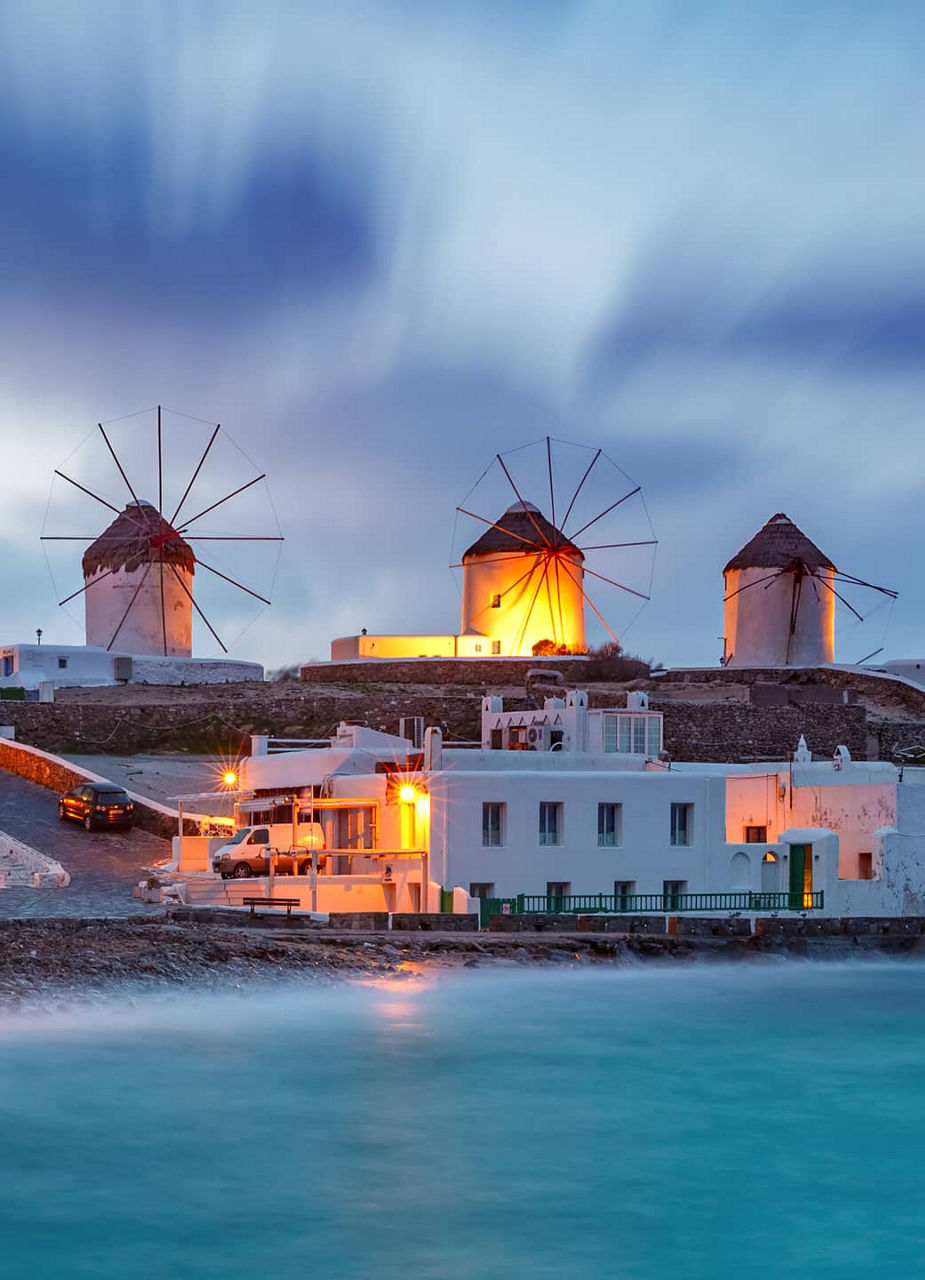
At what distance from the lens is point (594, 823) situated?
26.5m

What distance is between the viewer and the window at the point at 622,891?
26.2 meters

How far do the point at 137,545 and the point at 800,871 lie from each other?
31430mm

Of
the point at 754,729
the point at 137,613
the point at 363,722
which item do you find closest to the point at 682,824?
the point at 363,722

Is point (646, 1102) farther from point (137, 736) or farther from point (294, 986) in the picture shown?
point (137, 736)

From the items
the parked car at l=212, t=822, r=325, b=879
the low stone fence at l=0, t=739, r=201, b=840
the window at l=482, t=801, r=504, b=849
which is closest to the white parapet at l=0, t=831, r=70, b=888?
the parked car at l=212, t=822, r=325, b=879

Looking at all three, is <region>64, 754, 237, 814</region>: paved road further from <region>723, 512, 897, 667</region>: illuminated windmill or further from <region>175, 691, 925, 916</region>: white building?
<region>723, 512, 897, 667</region>: illuminated windmill

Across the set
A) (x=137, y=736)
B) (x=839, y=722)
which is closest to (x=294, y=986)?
(x=137, y=736)

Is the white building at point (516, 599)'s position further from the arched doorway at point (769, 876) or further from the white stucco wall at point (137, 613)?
the arched doorway at point (769, 876)

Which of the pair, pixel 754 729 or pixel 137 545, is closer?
pixel 754 729

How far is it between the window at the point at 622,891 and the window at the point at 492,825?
1908 mm

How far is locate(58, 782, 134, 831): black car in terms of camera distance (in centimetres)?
3012

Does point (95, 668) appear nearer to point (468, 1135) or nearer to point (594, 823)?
point (594, 823)

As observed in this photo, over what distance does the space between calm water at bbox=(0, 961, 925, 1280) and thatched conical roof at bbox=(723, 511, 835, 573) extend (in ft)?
112

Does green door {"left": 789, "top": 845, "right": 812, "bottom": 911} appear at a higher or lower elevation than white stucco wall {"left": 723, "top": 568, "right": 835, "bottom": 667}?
lower
